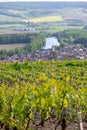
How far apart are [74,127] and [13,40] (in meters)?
75.4

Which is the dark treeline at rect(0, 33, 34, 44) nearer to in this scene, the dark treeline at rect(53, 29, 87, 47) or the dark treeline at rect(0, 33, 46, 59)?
the dark treeline at rect(0, 33, 46, 59)

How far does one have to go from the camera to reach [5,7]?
192 meters

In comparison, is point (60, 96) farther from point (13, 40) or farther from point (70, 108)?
point (13, 40)

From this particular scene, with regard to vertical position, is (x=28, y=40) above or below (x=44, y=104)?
below

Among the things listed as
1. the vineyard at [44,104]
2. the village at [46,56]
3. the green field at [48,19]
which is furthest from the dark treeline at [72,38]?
the vineyard at [44,104]

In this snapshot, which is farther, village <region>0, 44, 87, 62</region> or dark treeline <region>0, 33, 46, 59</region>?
dark treeline <region>0, 33, 46, 59</region>

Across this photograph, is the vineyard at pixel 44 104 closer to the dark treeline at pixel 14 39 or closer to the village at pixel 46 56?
the village at pixel 46 56

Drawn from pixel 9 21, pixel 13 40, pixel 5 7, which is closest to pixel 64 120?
pixel 13 40

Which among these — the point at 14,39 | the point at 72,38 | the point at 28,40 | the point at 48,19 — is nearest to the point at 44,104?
the point at 28,40

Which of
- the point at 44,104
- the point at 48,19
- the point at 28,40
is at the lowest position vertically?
the point at 48,19

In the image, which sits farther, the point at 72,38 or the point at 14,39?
the point at 72,38

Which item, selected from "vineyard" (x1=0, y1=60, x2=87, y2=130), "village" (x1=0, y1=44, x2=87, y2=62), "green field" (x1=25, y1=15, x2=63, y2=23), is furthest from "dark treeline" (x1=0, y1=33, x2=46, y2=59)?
A: "green field" (x1=25, y1=15, x2=63, y2=23)

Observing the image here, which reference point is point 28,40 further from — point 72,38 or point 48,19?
point 48,19

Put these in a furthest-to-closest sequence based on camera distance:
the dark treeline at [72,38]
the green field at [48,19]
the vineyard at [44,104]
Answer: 1. the green field at [48,19]
2. the dark treeline at [72,38]
3. the vineyard at [44,104]
